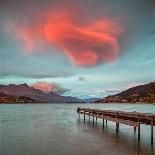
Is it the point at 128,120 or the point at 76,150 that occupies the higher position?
the point at 128,120

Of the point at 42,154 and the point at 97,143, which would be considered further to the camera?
the point at 97,143

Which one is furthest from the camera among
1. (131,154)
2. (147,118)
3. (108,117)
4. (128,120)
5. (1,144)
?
(108,117)

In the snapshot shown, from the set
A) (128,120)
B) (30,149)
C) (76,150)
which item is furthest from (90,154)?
(128,120)

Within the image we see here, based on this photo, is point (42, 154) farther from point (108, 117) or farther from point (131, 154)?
point (108, 117)

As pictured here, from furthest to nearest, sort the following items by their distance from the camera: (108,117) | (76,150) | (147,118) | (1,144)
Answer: (108,117), (1,144), (147,118), (76,150)

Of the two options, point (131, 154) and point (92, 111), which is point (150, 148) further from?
point (92, 111)

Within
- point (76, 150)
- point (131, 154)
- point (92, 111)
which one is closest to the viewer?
point (131, 154)

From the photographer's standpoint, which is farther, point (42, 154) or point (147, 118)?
point (147, 118)

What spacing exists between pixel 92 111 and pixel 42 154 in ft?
88.2

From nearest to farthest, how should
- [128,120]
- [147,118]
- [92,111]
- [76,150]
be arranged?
1. [76,150]
2. [147,118]
3. [128,120]
4. [92,111]

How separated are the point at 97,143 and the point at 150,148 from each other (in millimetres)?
4663

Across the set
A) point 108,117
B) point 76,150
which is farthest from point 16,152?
point 108,117

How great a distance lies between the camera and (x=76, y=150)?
22078 millimetres

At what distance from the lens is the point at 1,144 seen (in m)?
25.8
